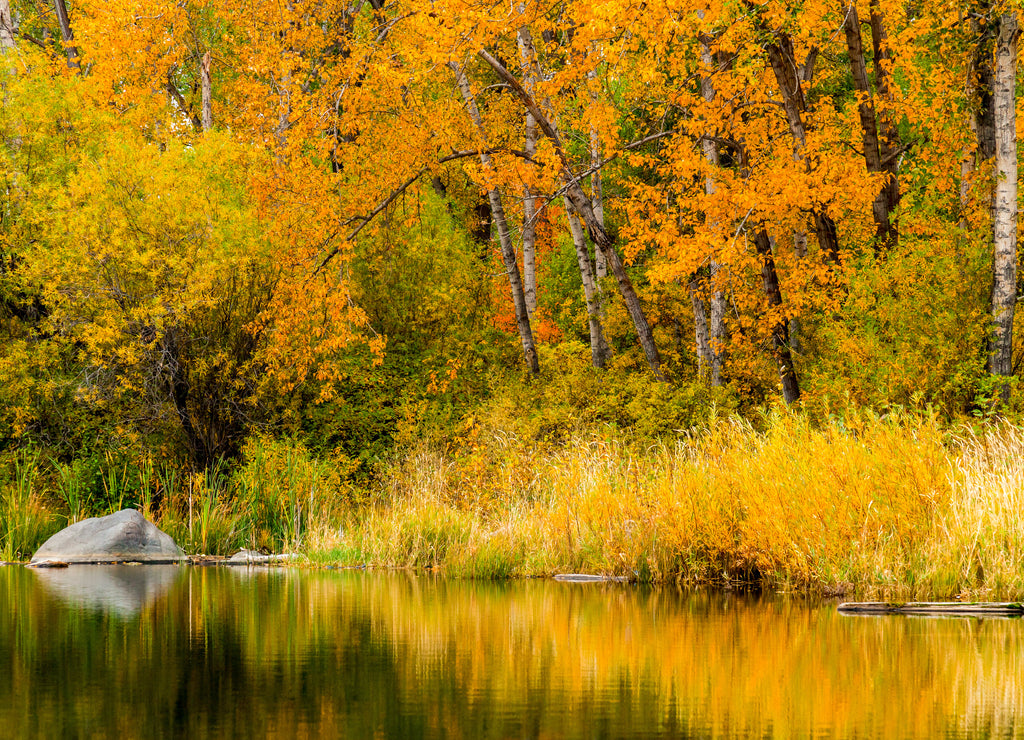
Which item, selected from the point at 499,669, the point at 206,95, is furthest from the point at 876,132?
the point at 499,669

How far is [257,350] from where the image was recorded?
2273cm

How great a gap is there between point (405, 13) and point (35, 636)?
17.6m

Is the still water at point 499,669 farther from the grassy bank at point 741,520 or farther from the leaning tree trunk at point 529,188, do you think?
the leaning tree trunk at point 529,188

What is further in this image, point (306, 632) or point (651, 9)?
point (651, 9)

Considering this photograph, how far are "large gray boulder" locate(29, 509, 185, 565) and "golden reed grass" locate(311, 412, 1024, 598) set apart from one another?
2.73m

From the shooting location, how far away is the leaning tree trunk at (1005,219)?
17047 millimetres

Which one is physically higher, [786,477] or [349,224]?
[349,224]

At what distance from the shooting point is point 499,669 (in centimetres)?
708

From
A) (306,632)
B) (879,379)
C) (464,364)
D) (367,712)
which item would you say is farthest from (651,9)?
(367,712)

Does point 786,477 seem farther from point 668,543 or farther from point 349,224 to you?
point 349,224

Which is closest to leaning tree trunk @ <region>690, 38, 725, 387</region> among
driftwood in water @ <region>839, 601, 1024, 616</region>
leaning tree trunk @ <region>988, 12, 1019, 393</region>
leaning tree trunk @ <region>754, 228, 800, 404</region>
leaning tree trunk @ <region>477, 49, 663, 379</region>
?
leaning tree trunk @ <region>754, 228, 800, 404</region>

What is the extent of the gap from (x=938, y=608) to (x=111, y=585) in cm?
847

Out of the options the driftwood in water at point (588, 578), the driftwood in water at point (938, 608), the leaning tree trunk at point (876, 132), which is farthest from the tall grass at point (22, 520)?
the leaning tree trunk at point (876, 132)

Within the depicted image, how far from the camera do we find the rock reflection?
448 inches
